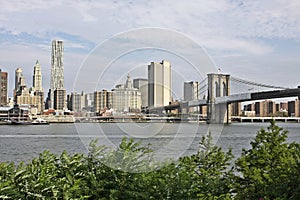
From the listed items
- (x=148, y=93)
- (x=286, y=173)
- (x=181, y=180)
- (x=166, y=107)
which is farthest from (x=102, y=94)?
(x=286, y=173)

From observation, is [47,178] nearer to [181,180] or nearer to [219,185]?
[181,180]

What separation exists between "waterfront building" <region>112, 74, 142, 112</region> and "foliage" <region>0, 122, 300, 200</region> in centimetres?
43

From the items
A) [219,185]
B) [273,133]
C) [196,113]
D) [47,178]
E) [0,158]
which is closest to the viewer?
[47,178]

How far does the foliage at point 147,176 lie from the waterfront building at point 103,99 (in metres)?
0.42

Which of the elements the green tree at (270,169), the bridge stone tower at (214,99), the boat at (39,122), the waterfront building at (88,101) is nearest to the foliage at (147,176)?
the green tree at (270,169)

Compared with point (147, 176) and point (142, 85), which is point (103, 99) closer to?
point (142, 85)

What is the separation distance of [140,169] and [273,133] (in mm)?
1888

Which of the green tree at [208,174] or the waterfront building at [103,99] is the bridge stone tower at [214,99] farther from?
the waterfront building at [103,99]

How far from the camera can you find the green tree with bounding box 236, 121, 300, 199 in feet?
14.0

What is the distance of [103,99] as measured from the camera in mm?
4609

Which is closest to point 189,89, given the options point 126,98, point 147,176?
point 126,98

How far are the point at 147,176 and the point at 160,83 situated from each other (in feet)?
3.45

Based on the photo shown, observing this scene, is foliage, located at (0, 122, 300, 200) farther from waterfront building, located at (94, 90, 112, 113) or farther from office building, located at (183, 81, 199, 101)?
office building, located at (183, 81, 199, 101)

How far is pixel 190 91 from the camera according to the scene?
497 centimetres
